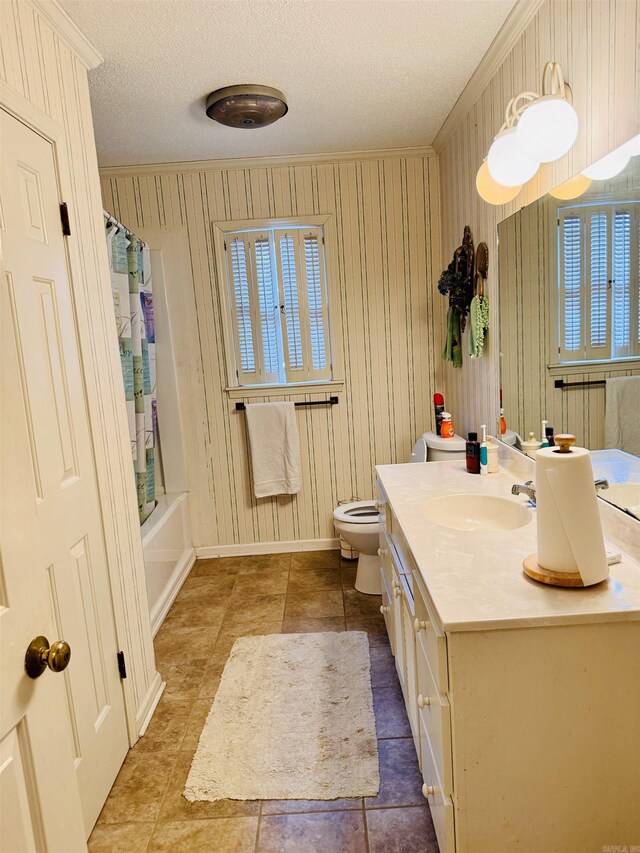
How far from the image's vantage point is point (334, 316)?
3.50m

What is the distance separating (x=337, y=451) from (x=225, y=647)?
1.44 m

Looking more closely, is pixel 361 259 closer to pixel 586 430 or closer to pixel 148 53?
pixel 148 53

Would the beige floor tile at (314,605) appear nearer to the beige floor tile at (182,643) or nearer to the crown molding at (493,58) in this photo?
the beige floor tile at (182,643)

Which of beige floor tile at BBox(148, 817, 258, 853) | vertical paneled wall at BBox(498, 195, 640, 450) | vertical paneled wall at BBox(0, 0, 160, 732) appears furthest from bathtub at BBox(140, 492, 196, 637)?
vertical paneled wall at BBox(498, 195, 640, 450)

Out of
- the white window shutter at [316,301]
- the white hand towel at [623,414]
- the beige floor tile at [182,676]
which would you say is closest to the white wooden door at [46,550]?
the beige floor tile at [182,676]

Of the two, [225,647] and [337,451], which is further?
[337,451]

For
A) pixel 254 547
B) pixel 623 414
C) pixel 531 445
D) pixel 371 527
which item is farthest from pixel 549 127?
pixel 254 547

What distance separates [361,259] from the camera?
3463 millimetres

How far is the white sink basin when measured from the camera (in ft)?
6.30

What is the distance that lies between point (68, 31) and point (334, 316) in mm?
1986

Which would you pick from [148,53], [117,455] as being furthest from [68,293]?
[148,53]

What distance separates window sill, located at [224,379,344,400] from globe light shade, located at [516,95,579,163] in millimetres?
2051

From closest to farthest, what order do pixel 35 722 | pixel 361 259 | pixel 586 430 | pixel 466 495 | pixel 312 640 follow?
pixel 35 722
pixel 586 430
pixel 466 495
pixel 312 640
pixel 361 259

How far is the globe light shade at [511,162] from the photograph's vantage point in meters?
1.82
